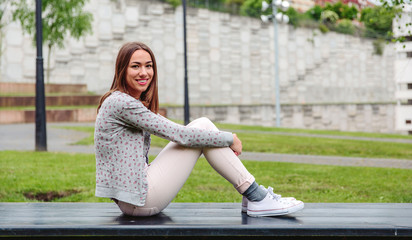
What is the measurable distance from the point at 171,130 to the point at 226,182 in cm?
458

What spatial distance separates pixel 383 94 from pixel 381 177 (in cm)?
3228

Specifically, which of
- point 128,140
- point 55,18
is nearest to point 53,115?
point 55,18

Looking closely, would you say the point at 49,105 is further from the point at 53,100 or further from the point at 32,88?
the point at 32,88

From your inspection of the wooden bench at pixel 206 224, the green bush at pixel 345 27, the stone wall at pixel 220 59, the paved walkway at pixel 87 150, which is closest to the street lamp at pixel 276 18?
the stone wall at pixel 220 59

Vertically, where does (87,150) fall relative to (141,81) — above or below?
below

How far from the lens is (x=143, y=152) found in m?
3.66

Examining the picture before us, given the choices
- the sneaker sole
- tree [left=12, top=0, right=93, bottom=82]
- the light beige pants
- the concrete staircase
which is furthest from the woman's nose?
tree [left=12, top=0, right=93, bottom=82]

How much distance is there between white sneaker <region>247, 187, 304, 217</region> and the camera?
11.6ft

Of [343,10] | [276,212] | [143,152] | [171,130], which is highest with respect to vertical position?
[343,10]

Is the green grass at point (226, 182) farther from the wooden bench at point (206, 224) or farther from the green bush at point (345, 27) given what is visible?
the green bush at point (345, 27)

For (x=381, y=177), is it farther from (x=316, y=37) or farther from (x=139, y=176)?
(x=316, y=37)

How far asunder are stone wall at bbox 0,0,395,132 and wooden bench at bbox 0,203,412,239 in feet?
71.7

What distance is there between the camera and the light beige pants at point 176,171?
3549mm

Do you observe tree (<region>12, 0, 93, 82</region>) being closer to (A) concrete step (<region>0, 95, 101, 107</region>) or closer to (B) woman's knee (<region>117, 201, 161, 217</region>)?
(A) concrete step (<region>0, 95, 101, 107</region>)
